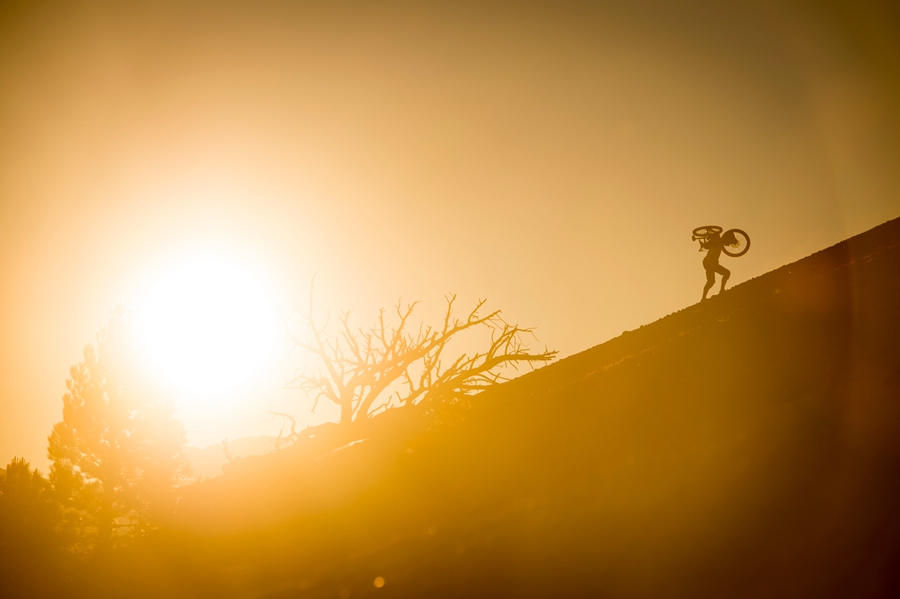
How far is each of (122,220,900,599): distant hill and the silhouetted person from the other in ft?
7.18

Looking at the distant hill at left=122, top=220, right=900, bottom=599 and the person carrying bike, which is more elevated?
the person carrying bike

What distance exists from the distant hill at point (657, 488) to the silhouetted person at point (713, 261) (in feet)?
7.18

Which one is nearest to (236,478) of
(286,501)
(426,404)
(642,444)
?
(286,501)

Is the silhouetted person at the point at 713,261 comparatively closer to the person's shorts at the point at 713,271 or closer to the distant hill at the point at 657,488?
the person's shorts at the point at 713,271

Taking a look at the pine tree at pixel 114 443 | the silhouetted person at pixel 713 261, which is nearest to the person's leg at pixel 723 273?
the silhouetted person at pixel 713 261

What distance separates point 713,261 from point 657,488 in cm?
1077

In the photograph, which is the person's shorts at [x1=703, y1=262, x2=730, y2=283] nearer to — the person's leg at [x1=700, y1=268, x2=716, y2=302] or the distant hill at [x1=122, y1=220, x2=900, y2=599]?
the person's leg at [x1=700, y1=268, x2=716, y2=302]

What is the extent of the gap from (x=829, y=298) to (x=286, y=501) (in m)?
12.2

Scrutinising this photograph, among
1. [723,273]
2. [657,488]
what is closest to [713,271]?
[723,273]

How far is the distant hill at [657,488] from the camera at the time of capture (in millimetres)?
3510

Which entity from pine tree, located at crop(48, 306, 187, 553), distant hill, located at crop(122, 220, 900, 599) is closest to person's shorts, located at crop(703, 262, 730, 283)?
distant hill, located at crop(122, 220, 900, 599)

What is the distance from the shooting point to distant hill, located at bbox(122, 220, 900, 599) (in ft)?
11.5

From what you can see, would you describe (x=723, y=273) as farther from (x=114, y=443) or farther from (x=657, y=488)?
(x=114, y=443)

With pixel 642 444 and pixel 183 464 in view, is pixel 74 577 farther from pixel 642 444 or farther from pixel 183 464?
pixel 642 444
